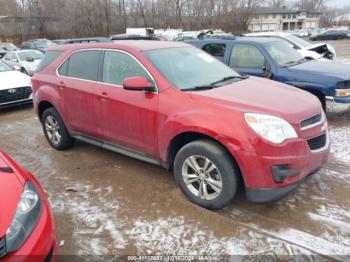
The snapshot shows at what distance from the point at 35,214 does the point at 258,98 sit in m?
2.33

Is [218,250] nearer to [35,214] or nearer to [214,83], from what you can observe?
[35,214]

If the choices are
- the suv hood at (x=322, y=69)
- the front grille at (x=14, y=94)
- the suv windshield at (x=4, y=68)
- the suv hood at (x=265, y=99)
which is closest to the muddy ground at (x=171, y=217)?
the suv hood at (x=265, y=99)

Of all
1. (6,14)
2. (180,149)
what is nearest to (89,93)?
(180,149)

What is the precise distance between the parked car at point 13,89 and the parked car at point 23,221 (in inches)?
247

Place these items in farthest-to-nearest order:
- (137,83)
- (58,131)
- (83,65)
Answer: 1. (58,131)
2. (83,65)
3. (137,83)

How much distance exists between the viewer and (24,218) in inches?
85.6

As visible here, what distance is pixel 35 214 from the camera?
229 cm

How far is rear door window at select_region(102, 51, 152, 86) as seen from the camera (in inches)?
153

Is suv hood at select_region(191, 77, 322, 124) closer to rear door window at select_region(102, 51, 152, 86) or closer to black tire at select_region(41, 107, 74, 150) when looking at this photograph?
rear door window at select_region(102, 51, 152, 86)

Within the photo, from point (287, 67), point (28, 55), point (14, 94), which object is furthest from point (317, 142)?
point (28, 55)

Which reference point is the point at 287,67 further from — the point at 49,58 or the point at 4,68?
the point at 4,68

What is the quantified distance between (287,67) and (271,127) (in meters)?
3.89

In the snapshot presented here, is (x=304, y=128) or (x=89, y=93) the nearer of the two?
(x=304, y=128)

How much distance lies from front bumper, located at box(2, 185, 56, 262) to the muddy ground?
0.64 metres
